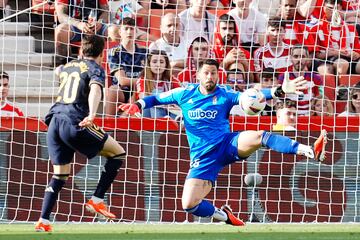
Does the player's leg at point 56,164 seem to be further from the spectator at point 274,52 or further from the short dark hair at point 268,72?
the spectator at point 274,52

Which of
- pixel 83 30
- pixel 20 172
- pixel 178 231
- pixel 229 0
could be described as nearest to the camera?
pixel 178 231

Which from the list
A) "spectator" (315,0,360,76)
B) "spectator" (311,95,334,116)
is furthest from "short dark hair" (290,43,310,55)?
"spectator" (311,95,334,116)

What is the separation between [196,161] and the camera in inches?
425

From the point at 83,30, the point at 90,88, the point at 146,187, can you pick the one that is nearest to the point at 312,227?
the point at 146,187

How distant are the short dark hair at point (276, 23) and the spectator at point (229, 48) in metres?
0.45

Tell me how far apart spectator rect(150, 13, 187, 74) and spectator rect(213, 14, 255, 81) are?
0.44m

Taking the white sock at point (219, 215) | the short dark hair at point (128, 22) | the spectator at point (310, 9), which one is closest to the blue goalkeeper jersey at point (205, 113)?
the white sock at point (219, 215)

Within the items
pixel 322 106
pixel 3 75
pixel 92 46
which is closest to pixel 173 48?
pixel 322 106

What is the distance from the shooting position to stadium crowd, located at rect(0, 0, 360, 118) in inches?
531

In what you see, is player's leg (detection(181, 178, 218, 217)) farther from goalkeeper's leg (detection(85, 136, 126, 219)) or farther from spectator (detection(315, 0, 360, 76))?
spectator (detection(315, 0, 360, 76))

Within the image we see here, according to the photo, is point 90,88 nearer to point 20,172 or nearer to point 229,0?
point 20,172

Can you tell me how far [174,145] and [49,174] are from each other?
4.99 ft

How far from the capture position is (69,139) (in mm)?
10508

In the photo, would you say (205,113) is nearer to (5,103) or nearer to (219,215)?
(219,215)
